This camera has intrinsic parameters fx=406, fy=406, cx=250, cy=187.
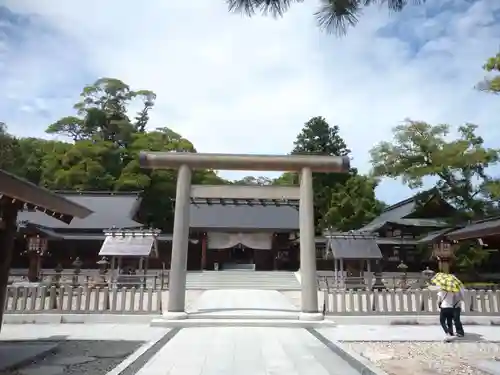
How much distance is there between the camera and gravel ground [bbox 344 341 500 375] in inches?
213

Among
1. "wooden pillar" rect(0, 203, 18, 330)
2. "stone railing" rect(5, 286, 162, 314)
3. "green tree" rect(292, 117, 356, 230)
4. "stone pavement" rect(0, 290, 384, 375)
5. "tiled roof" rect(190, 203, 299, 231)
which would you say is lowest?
"stone pavement" rect(0, 290, 384, 375)

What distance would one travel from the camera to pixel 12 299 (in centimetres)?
992

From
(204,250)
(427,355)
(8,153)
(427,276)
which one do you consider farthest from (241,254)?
(427,355)

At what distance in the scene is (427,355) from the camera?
6.42 m

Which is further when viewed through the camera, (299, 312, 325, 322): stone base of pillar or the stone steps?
the stone steps

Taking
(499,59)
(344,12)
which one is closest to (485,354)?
(344,12)

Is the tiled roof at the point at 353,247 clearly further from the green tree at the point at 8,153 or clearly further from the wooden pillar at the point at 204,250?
the green tree at the point at 8,153

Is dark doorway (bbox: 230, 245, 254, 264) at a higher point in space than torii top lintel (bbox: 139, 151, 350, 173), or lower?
lower

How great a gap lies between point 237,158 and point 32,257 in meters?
10.2

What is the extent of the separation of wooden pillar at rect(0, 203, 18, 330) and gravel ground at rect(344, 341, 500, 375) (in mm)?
5582

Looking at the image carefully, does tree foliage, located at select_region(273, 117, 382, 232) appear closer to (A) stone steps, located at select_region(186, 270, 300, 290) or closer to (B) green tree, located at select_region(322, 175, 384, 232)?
(B) green tree, located at select_region(322, 175, 384, 232)

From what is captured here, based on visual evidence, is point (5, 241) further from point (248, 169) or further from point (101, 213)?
point (101, 213)

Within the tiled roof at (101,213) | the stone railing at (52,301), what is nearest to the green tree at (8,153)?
the tiled roof at (101,213)

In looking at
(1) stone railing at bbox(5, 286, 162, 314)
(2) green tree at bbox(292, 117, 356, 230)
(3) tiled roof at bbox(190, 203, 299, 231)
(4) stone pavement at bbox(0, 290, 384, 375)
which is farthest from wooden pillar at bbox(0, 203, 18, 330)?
(2) green tree at bbox(292, 117, 356, 230)
